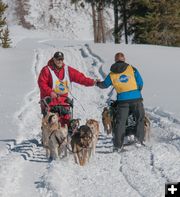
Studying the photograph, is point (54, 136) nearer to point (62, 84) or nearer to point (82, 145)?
point (82, 145)

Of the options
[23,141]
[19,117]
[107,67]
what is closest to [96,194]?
[23,141]

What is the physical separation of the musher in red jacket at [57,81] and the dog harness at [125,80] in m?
0.56

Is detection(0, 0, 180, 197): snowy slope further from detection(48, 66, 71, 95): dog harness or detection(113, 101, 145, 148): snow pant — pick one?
detection(48, 66, 71, 95): dog harness

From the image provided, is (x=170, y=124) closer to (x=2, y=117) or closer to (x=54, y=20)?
(x=2, y=117)

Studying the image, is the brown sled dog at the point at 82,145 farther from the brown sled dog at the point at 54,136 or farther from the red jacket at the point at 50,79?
the red jacket at the point at 50,79

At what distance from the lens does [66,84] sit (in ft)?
31.1

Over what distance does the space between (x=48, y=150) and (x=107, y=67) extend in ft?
53.2

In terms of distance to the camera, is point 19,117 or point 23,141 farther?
point 19,117

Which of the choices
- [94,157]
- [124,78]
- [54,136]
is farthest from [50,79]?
[94,157]

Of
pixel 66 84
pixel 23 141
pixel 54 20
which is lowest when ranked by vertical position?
pixel 23 141

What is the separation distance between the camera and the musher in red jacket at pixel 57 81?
9.23 meters

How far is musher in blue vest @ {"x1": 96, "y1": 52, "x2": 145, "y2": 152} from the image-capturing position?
9320mm

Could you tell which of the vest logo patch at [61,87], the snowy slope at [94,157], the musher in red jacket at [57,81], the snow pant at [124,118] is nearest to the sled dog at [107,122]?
the snowy slope at [94,157]

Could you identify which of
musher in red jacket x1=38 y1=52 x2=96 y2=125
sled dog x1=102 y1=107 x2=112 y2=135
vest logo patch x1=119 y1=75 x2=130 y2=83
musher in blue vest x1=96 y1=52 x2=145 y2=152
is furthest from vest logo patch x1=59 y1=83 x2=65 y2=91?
sled dog x1=102 y1=107 x2=112 y2=135
